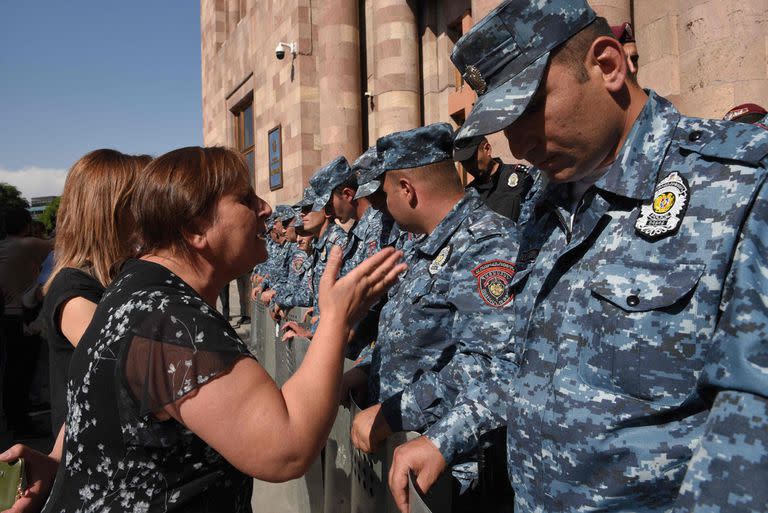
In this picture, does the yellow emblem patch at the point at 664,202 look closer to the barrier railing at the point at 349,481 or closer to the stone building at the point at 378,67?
the barrier railing at the point at 349,481

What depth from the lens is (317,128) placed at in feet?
35.9

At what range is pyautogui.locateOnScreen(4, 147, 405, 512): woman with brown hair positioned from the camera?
1140 millimetres

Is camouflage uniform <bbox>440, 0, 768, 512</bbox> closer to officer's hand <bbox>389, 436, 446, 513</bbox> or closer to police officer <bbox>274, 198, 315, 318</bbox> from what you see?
officer's hand <bbox>389, 436, 446, 513</bbox>

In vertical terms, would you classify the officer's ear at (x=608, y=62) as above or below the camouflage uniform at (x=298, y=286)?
above

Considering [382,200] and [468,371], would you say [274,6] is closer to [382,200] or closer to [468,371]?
[382,200]

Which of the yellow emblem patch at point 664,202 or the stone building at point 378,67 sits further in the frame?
the stone building at point 378,67

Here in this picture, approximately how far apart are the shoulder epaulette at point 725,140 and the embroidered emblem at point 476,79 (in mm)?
496

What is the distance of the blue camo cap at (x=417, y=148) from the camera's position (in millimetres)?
2410

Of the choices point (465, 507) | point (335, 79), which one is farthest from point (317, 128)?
point (465, 507)

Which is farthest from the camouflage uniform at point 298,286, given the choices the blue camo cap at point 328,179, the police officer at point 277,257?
the blue camo cap at point 328,179

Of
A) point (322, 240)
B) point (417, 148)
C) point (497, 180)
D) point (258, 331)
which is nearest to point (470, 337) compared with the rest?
point (417, 148)

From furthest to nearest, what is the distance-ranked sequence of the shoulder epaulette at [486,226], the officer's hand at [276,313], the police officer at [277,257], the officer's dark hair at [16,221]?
the police officer at [277,257]
the officer's hand at [276,313]
the officer's dark hair at [16,221]
the shoulder epaulette at [486,226]

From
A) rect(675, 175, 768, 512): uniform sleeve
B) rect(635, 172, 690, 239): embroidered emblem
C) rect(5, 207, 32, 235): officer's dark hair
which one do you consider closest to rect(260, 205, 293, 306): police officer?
rect(5, 207, 32, 235): officer's dark hair

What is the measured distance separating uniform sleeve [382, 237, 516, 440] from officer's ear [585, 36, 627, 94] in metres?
0.68
